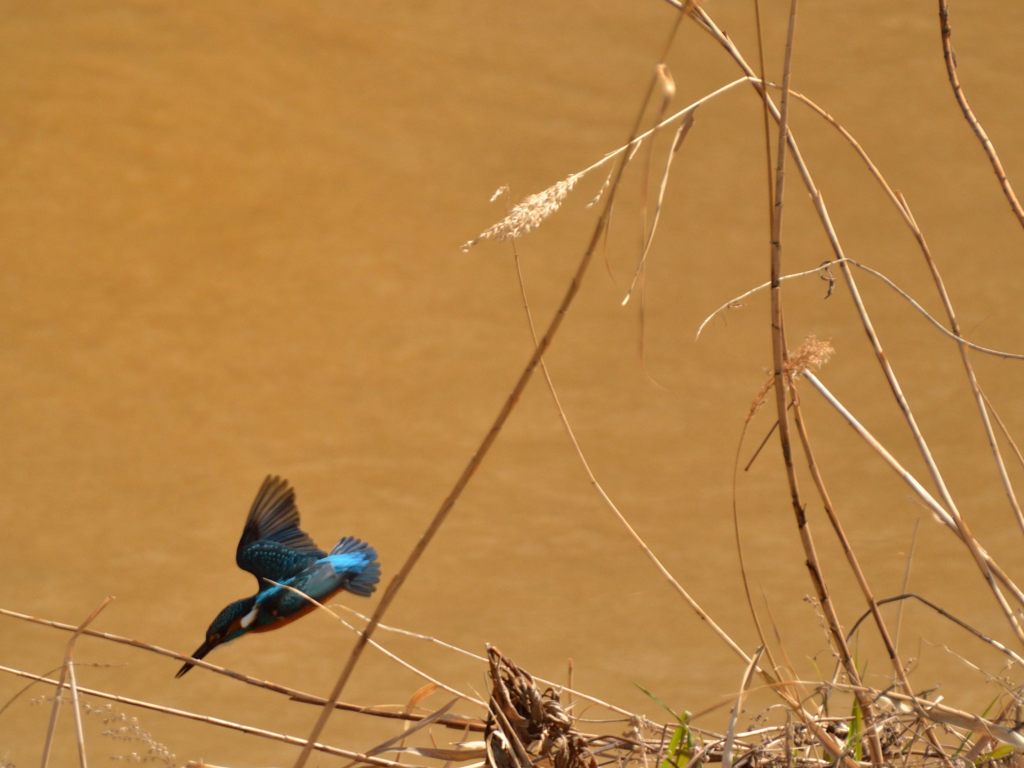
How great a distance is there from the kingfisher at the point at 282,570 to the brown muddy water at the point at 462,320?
1284 mm

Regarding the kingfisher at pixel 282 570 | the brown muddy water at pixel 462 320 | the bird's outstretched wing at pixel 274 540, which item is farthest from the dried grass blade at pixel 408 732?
the brown muddy water at pixel 462 320

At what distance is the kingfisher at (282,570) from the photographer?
0.79 metres

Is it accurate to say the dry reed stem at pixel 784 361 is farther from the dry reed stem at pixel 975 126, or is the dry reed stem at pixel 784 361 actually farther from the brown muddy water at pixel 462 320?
the brown muddy water at pixel 462 320

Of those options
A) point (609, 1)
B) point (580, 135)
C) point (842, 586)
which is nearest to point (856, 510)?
point (842, 586)

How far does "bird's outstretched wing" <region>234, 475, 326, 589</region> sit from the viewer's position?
89 cm

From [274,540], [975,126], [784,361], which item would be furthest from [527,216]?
[274,540]

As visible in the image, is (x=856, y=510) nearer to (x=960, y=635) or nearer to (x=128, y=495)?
(x=960, y=635)

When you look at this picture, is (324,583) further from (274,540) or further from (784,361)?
(784,361)

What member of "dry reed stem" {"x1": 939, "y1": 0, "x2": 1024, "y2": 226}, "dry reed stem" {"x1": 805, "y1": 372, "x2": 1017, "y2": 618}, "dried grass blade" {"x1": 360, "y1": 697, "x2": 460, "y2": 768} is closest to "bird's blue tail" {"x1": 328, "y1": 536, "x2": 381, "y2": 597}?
"dried grass blade" {"x1": 360, "y1": 697, "x2": 460, "y2": 768}

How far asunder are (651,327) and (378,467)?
544 millimetres

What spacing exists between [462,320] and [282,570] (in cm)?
146

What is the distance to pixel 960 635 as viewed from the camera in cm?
231

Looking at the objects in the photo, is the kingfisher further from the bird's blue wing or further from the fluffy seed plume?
the fluffy seed plume

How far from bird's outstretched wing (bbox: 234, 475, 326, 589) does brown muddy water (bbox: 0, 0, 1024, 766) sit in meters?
1.28
